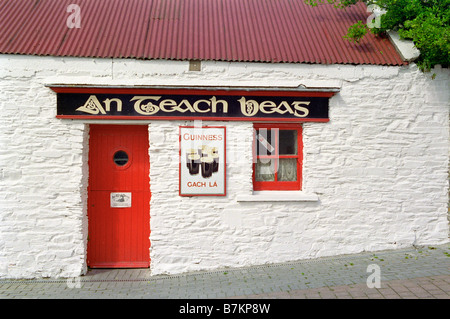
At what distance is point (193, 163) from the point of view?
5.79 metres

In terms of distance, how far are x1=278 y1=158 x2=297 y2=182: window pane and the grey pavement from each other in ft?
4.79

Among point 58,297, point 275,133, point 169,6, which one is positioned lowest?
point 58,297

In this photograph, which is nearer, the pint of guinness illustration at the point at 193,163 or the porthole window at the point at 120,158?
the pint of guinness illustration at the point at 193,163

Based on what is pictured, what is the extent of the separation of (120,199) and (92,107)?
165cm

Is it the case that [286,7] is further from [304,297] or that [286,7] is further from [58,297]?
[58,297]

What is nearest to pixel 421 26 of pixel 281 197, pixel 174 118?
pixel 281 197

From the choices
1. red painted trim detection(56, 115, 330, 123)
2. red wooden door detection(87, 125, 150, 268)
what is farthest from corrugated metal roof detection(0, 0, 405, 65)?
red wooden door detection(87, 125, 150, 268)

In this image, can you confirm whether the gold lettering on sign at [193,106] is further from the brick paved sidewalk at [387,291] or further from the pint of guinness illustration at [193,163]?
the brick paved sidewalk at [387,291]

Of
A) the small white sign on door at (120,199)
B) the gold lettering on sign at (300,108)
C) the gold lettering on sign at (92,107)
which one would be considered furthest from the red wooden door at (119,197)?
the gold lettering on sign at (300,108)

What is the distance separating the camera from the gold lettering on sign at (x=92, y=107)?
5.60 m

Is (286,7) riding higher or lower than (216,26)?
higher

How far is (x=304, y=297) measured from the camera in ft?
14.8
